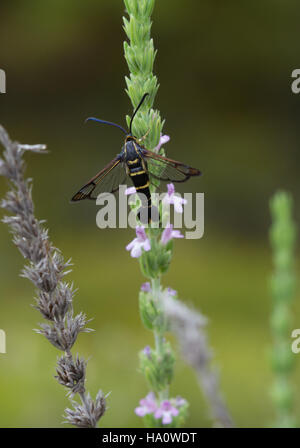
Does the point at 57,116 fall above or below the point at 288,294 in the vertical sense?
above

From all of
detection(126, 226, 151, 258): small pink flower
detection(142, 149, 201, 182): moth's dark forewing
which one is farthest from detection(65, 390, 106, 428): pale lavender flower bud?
detection(142, 149, 201, 182): moth's dark forewing

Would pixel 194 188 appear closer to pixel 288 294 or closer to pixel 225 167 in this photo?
pixel 225 167

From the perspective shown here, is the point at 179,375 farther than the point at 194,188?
No

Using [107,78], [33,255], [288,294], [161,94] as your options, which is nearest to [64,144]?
[107,78]

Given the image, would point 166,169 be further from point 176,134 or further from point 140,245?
point 176,134

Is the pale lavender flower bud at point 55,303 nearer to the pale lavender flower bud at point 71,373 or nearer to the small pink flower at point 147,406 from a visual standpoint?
the pale lavender flower bud at point 71,373

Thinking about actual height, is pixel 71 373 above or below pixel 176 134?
below

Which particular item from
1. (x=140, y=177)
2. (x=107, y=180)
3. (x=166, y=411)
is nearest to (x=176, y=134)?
(x=107, y=180)
